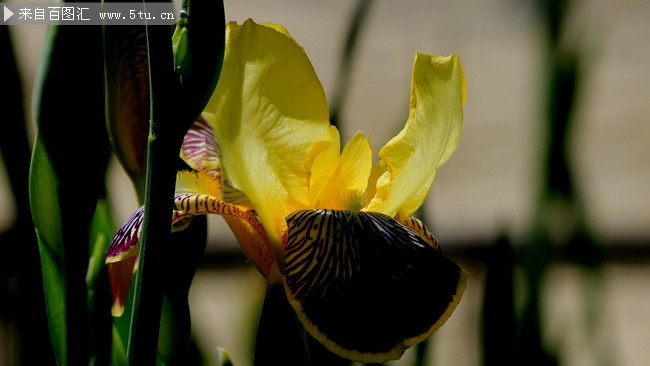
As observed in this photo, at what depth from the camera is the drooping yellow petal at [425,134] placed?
30 centimetres

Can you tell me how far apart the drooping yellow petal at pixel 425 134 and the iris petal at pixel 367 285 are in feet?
0.10

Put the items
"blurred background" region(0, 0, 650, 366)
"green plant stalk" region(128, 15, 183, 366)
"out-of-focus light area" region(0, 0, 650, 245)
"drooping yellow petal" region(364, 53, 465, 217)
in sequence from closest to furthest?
"green plant stalk" region(128, 15, 183, 366)
"drooping yellow petal" region(364, 53, 465, 217)
"blurred background" region(0, 0, 650, 366)
"out-of-focus light area" region(0, 0, 650, 245)

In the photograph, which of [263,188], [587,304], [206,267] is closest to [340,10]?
[206,267]

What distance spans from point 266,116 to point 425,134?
2.4 inches

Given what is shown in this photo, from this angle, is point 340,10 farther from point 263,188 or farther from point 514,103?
point 263,188

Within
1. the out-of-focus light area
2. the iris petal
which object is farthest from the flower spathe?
the out-of-focus light area

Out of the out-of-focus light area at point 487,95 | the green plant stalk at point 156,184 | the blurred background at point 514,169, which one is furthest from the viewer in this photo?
the out-of-focus light area at point 487,95

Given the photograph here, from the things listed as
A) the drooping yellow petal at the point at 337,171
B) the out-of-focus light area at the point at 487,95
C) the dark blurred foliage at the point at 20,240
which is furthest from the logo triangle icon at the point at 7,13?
the out-of-focus light area at the point at 487,95

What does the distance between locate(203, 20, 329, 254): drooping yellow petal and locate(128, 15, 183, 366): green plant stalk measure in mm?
90

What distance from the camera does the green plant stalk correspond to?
20cm

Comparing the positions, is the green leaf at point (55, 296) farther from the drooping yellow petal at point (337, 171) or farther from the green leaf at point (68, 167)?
the drooping yellow petal at point (337, 171)

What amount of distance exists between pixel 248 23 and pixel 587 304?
0.92 feet

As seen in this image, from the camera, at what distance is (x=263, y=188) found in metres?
0.31

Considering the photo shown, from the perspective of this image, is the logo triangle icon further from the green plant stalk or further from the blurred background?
→ the green plant stalk
